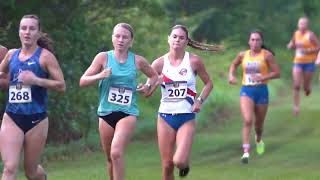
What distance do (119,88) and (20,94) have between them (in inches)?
53.6

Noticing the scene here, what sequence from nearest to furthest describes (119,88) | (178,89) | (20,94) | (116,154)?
1. (20,94)
2. (116,154)
3. (119,88)
4. (178,89)

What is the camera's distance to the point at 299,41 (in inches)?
912

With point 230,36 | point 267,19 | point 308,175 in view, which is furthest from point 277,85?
point 308,175

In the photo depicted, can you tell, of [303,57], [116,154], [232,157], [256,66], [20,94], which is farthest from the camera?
[303,57]

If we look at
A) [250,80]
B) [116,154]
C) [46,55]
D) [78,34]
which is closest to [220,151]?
[250,80]

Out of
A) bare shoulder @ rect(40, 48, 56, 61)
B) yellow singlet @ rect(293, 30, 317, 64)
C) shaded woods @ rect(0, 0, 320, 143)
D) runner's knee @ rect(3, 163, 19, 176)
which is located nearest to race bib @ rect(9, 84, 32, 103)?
bare shoulder @ rect(40, 48, 56, 61)

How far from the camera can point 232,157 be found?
56.8 feet

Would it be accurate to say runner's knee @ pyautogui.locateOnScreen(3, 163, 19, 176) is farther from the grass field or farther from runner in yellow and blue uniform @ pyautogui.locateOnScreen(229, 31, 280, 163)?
runner in yellow and blue uniform @ pyautogui.locateOnScreen(229, 31, 280, 163)

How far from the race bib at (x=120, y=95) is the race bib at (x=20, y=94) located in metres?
1.21

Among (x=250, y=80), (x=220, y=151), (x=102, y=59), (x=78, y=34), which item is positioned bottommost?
(x=220, y=151)

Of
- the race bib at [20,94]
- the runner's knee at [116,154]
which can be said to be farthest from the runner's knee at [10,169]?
the runner's knee at [116,154]

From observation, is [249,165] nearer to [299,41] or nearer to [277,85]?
[299,41]

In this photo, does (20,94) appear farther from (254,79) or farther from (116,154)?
(254,79)

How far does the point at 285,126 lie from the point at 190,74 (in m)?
11.8
